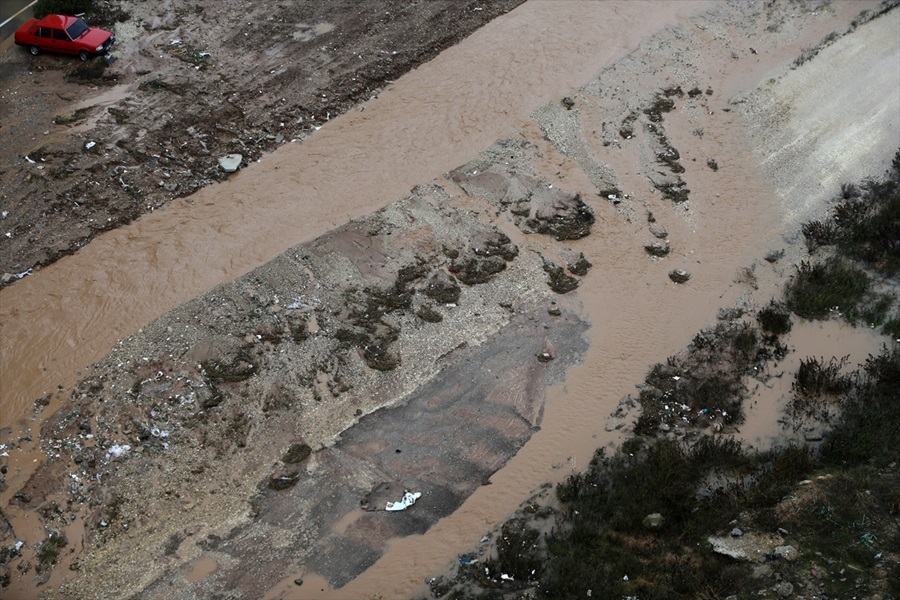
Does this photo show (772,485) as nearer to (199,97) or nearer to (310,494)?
(310,494)

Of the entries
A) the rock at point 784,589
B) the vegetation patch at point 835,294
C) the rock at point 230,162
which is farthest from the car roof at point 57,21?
the rock at point 784,589

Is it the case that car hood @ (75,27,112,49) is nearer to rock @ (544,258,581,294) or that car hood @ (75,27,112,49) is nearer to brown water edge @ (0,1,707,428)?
brown water edge @ (0,1,707,428)

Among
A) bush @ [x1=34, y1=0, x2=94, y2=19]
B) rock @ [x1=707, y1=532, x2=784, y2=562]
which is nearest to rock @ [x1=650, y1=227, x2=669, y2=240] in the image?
rock @ [x1=707, y1=532, x2=784, y2=562]

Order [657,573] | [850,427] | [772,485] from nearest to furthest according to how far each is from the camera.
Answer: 1. [657,573]
2. [772,485]
3. [850,427]

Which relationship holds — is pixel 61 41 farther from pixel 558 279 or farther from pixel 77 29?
pixel 558 279

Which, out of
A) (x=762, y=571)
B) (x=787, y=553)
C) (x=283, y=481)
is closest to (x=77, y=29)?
(x=283, y=481)

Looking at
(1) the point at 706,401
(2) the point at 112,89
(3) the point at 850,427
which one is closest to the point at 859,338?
(3) the point at 850,427
